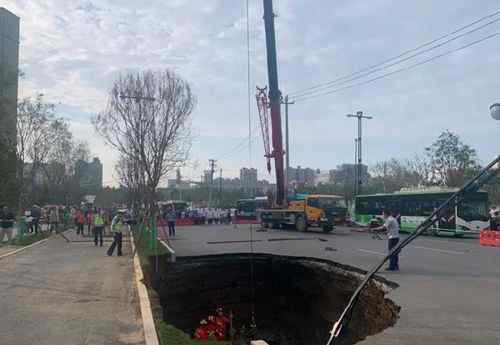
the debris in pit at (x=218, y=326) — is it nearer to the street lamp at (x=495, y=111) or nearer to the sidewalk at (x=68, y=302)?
the sidewalk at (x=68, y=302)

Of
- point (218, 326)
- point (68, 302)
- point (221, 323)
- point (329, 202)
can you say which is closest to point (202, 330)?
point (218, 326)

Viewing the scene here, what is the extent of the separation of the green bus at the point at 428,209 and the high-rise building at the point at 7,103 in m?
18.6

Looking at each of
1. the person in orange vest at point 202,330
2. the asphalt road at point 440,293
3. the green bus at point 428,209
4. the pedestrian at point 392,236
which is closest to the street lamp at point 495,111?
the asphalt road at point 440,293

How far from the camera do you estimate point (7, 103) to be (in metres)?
21.0

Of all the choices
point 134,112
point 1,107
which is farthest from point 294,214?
point 1,107

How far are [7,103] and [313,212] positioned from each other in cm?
1878

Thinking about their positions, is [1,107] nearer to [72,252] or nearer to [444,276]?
[72,252]

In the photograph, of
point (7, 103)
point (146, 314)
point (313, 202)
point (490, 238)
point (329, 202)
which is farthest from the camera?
point (329, 202)

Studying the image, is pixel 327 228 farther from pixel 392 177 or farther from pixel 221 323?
pixel 392 177

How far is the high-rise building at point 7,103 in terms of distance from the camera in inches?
820

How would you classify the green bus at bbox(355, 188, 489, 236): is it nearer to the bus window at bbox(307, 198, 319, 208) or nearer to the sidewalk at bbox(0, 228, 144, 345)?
the bus window at bbox(307, 198, 319, 208)

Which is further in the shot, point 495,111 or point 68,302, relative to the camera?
point 68,302

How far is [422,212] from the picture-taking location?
32.0 meters

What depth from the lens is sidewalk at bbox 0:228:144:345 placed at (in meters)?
7.69
